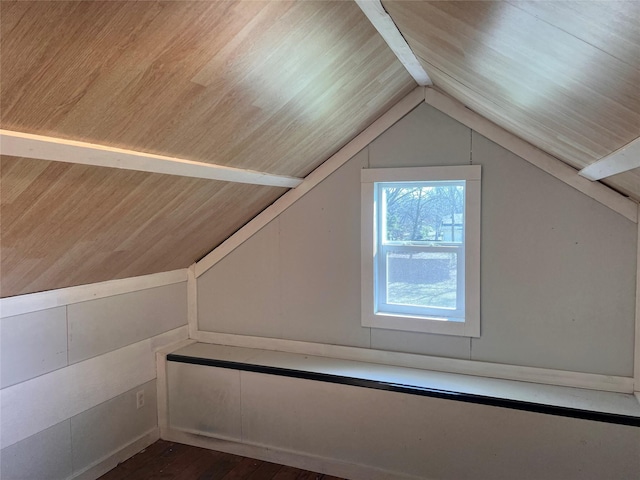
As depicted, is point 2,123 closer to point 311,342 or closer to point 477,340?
point 311,342

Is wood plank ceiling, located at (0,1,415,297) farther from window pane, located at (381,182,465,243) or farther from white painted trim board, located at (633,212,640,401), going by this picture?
white painted trim board, located at (633,212,640,401)

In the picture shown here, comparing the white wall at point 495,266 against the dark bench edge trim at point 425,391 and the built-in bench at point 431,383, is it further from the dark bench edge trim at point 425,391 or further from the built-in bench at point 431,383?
the dark bench edge trim at point 425,391

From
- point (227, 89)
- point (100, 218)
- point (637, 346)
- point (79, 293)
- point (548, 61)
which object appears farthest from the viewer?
point (79, 293)

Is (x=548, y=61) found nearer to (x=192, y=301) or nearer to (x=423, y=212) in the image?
(x=423, y=212)

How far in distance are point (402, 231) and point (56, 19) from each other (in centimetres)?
250

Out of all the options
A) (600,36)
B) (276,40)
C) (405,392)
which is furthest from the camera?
(405,392)

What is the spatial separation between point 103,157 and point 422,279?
7.30 feet

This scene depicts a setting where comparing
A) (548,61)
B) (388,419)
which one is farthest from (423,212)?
(548,61)

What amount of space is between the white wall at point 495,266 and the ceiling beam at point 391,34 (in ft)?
1.86

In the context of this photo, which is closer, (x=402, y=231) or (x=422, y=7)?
(x=422, y=7)

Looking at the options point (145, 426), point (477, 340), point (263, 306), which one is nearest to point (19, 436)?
point (145, 426)

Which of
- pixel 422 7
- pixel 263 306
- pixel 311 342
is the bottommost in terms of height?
pixel 311 342

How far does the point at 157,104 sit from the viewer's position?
5.97 feet

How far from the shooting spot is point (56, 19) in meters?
1.28
